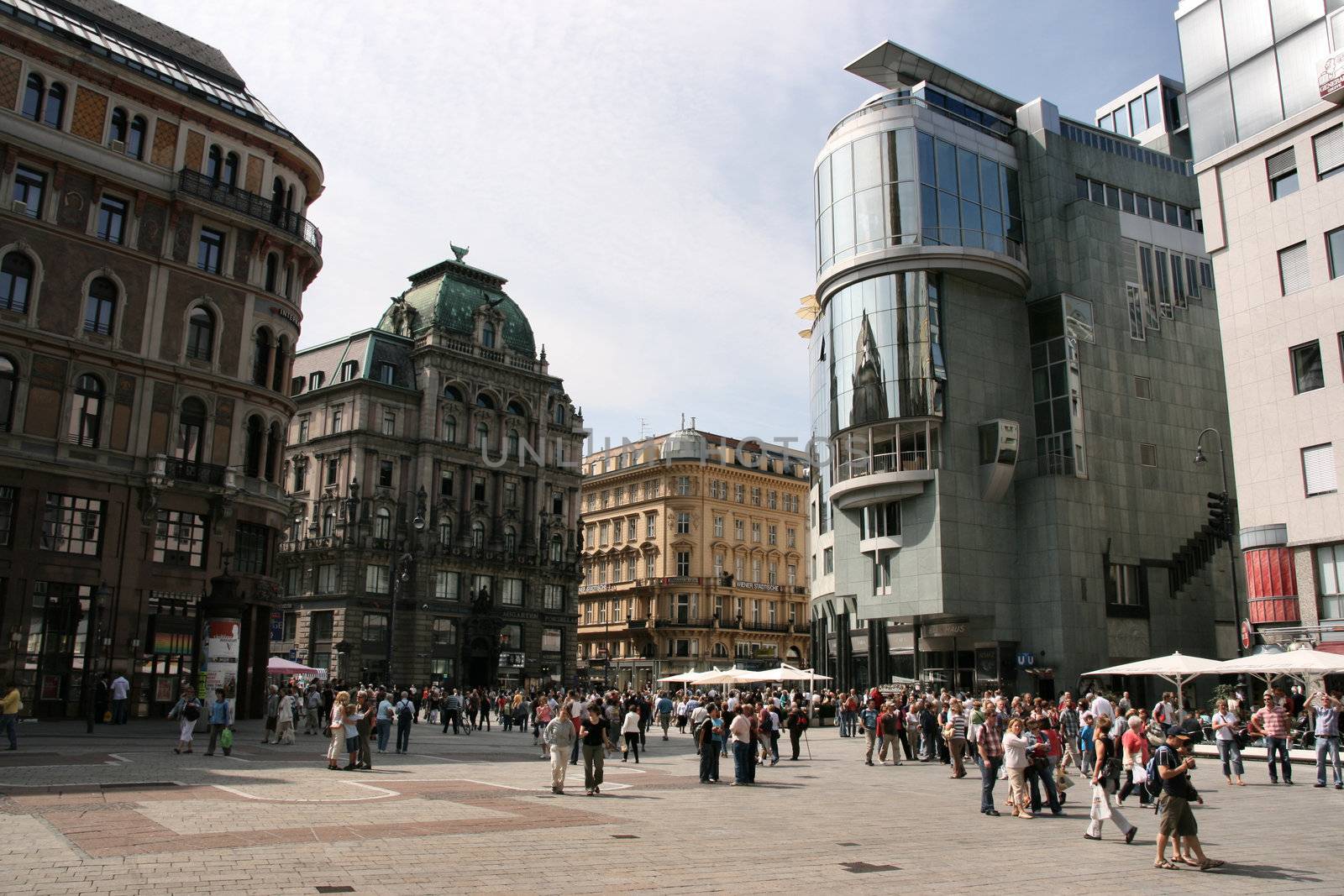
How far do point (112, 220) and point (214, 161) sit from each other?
4.96 m

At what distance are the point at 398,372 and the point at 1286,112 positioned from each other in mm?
55425

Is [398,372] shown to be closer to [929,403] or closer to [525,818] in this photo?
[929,403]

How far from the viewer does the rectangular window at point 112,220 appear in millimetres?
37344

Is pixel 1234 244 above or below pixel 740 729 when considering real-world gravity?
above

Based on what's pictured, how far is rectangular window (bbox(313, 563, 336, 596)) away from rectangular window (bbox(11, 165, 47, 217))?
38.1m

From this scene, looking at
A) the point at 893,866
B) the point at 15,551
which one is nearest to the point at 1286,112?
the point at 893,866

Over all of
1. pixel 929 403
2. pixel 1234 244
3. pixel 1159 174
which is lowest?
pixel 929 403

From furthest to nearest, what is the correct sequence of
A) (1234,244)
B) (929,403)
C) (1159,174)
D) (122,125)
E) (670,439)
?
(670,439), (1159,174), (929,403), (1234,244), (122,125)

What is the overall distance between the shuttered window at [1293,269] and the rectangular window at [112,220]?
41.8m

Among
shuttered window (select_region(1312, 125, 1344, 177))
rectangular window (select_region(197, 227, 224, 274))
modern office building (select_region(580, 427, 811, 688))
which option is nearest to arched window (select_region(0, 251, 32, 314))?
rectangular window (select_region(197, 227, 224, 274))

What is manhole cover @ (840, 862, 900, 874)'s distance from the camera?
39.9 feet

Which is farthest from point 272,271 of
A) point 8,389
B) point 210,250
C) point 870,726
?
point 870,726

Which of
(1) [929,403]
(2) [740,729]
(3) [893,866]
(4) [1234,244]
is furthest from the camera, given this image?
(1) [929,403]

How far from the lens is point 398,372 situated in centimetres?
7494
